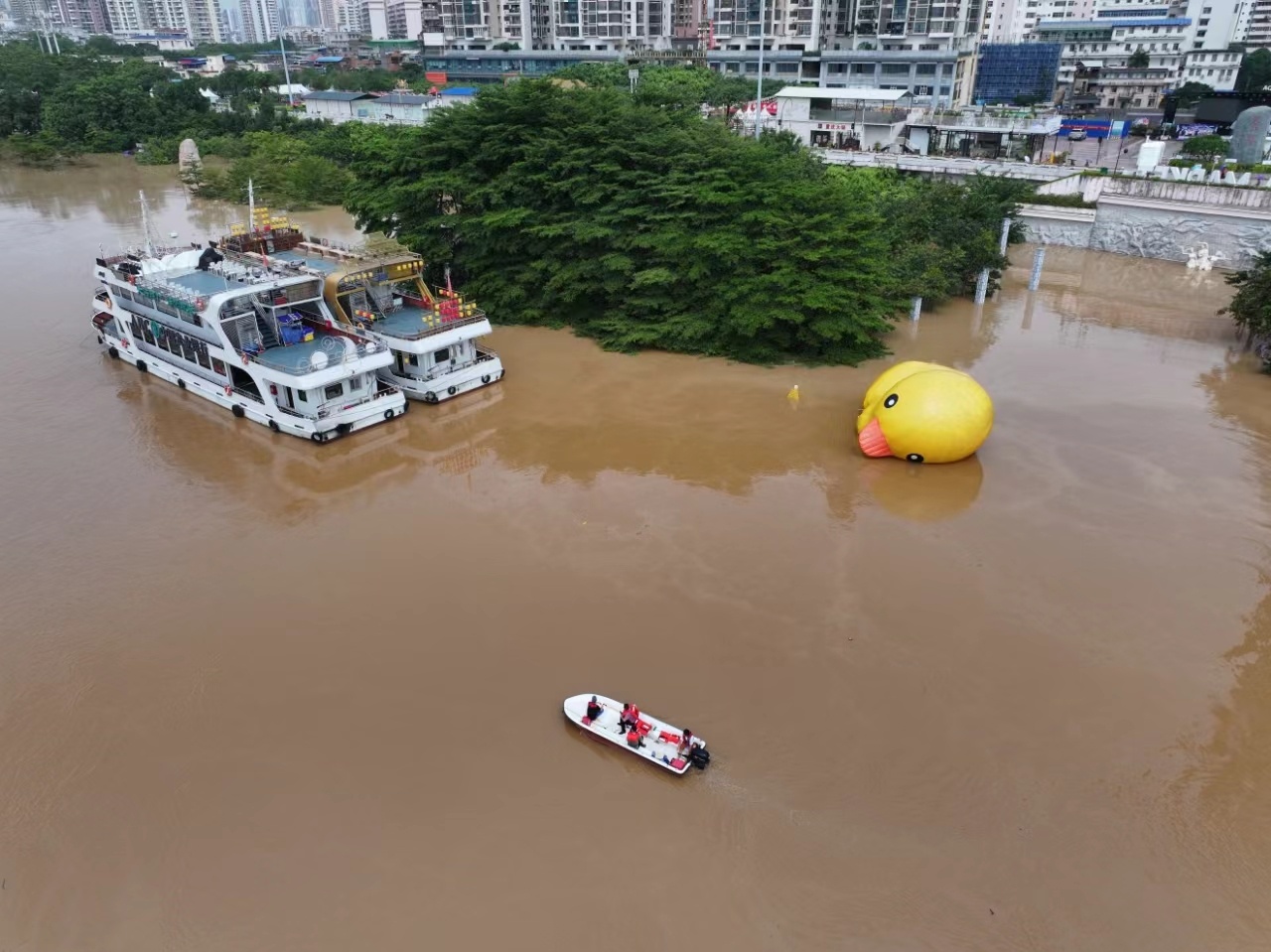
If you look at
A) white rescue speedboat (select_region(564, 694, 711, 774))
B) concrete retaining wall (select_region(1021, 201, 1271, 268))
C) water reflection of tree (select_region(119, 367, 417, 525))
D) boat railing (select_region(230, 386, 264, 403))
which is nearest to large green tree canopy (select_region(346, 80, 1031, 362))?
water reflection of tree (select_region(119, 367, 417, 525))

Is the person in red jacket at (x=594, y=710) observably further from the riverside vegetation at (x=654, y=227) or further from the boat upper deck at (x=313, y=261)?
the boat upper deck at (x=313, y=261)

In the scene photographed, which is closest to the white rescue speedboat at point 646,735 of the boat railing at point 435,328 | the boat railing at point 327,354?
the boat railing at point 327,354

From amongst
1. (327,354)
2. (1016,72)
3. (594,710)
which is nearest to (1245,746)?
(594,710)

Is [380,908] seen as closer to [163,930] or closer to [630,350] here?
[163,930]

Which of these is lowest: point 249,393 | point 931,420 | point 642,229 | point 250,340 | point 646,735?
point 646,735

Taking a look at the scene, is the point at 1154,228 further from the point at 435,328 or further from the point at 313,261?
the point at 313,261

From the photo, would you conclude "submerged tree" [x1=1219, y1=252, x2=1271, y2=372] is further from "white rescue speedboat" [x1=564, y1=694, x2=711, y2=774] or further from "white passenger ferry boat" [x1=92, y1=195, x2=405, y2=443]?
"white passenger ferry boat" [x1=92, y1=195, x2=405, y2=443]

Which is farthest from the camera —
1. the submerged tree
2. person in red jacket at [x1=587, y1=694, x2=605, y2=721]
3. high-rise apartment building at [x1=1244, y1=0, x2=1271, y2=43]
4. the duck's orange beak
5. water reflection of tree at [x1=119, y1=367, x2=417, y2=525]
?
high-rise apartment building at [x1=1244, y1=0, x2=1271, y2=43]
